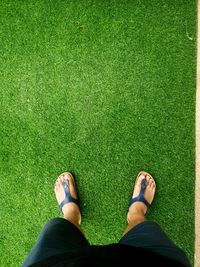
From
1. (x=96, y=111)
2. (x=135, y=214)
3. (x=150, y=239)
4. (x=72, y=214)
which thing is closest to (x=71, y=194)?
(x=72, y=214)

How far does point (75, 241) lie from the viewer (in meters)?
2.04

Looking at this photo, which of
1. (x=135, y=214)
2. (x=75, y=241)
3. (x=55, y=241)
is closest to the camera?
(x=55, y=241)

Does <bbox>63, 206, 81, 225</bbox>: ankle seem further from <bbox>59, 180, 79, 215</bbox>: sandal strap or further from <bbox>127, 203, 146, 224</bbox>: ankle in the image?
<bbox>127, 203, 146, 224</bbox>: ankle

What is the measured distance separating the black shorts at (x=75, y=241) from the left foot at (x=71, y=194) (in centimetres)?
45

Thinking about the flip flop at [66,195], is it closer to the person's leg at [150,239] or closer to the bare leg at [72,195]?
the bare leg at [72,195]

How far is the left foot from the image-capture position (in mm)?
2654

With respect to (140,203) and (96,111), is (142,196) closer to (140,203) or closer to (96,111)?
(140,203)

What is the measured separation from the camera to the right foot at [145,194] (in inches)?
104

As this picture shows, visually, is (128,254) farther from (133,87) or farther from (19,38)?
(19,38)

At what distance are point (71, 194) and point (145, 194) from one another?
576 mm

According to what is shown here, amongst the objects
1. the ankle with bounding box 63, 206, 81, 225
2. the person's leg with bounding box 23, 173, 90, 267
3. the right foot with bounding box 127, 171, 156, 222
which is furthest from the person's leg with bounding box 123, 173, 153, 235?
the person's leg with bounding box 23, 173, 90, 267

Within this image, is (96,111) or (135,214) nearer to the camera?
(135,214)

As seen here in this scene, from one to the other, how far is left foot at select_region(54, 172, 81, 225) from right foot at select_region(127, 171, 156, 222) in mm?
400

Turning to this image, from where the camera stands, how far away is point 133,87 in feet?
8.93
